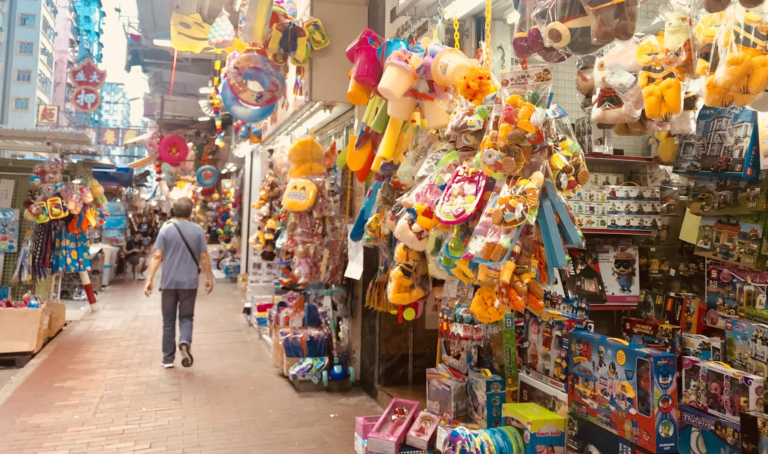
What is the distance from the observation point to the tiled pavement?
3623 millimetres

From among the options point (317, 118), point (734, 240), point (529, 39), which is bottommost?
point (734, 240)

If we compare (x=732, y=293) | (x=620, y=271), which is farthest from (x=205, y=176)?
(x=732, y=293)

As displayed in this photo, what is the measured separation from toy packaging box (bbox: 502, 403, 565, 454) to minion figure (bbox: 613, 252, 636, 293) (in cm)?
109

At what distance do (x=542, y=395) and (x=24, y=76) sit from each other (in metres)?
13.7

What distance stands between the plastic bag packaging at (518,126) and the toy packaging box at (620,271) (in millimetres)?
1434

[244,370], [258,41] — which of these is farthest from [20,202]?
[258,41]

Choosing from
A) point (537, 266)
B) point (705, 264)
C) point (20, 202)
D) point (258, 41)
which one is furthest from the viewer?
point (20, 202)

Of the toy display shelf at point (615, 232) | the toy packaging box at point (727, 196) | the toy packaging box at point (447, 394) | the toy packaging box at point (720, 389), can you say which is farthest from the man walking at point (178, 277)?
the toy packaging box at point (720, 389)

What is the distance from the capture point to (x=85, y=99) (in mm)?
11359

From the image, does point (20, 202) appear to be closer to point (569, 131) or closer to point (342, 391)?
point (342, 391)

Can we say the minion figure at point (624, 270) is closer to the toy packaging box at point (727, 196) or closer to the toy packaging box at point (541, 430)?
the toy packaging box at point (727, 196)

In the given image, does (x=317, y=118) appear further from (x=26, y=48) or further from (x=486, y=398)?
(x=26, y=48)

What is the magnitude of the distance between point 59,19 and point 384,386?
15749mm

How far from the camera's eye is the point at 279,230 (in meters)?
6.33
